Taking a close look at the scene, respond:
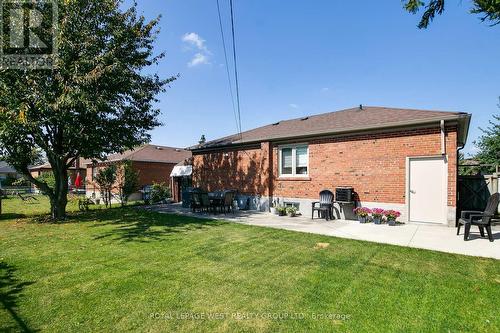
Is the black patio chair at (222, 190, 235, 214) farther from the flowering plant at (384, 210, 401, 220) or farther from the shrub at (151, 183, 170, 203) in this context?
the shrub at (151, 183, 170, 203)

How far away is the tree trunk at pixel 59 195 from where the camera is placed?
13.3 m

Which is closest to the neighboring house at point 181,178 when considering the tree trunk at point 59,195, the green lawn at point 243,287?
the tree trunk at point 59,195

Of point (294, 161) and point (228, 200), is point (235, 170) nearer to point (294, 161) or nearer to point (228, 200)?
point (228, 200)

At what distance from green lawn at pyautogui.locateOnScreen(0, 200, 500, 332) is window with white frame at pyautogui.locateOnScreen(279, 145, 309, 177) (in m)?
6.23

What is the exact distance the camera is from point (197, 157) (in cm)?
1916

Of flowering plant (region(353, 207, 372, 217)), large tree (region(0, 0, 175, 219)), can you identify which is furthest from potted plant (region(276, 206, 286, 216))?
large tree (region(0, 0, 175, 219))

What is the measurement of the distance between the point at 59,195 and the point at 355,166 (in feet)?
47.6

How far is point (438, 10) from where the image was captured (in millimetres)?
6684

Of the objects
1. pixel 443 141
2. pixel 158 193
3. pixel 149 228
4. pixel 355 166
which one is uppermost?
pixel 443 141

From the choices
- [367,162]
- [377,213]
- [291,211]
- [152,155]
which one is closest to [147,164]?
[152,155]

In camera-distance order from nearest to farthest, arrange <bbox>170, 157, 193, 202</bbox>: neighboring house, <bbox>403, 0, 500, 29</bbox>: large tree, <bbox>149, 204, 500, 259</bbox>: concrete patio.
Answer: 1. <bbox>403, 0, 500, 29</bbox>: large tree
2. <bbox>149, 204, 500, 259</bbox>: concrete patio
3. <bbox>170, 157, 193, 202</bbox>: neighboring house

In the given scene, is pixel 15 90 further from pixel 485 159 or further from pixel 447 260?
pixel 485 159

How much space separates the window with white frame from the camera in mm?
13625

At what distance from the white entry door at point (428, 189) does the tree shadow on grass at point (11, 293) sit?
1137cm
